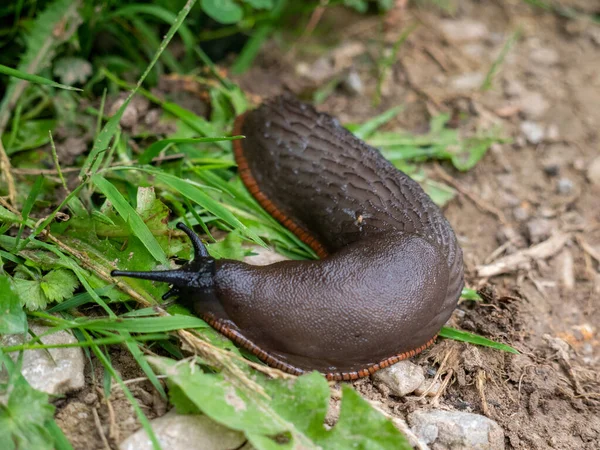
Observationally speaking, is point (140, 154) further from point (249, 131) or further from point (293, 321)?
point (293, 321)

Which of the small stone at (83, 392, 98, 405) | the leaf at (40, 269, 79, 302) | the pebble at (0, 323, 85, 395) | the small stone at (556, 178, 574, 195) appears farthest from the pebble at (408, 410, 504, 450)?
the small stone at (556, 178, 574, 195)

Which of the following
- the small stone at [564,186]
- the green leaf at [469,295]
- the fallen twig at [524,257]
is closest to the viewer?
the green leaf at [469,295]

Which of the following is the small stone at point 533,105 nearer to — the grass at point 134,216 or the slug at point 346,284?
the grass at point 134,216

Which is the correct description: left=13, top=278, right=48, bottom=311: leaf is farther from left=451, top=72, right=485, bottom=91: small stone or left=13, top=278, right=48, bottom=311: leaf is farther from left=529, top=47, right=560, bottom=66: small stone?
left=529, top=47, right=560, bottom=66: small stone

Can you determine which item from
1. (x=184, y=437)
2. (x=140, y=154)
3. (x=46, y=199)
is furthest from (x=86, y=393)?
(x=140, y=154)

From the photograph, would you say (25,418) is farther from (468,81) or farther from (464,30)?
(464,30)

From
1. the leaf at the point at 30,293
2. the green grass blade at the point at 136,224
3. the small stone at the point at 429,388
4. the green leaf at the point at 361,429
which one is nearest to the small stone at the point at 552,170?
the small stone at the point at 429,388
